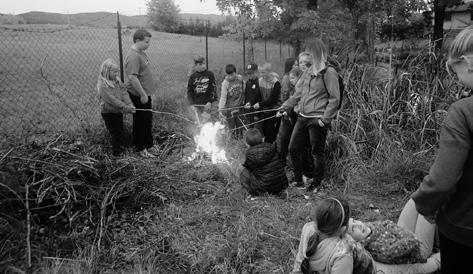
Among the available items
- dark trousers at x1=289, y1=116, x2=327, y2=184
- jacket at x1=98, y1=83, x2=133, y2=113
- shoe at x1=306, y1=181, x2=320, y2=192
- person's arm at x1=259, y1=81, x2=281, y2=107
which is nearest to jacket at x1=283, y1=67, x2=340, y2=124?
dark trousers at x1=289, y1=116, x2=327, y2=184

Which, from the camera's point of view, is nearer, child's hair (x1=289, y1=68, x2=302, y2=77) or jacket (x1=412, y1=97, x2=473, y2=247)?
jacket (x1=412, y1=97, x2=473, y2=247)

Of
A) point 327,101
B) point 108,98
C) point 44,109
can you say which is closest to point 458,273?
point 327,101

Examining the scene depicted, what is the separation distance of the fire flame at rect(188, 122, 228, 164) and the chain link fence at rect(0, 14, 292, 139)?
4.81ft

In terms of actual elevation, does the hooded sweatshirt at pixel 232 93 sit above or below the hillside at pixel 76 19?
below

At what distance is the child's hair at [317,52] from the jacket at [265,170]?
1.08m

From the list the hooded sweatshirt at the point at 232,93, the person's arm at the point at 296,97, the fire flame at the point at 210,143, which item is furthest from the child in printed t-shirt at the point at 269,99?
the person's arm at the point at 296,97

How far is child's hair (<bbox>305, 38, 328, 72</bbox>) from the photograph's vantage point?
421 centimetres

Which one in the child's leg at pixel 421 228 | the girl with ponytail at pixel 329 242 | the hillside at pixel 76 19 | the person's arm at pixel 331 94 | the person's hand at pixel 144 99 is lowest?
the child's leg at pixel 421 228

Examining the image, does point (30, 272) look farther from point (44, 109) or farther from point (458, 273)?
point (44, 109)

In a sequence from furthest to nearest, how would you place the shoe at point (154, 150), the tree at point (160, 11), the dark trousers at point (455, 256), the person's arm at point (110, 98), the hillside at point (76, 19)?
the tree at point (160, 11) → the hillside at point (76, 19) → the shoe at point (154, 150) → the person's arm at point (110, 98) → the dark trousers at point (455, 256)

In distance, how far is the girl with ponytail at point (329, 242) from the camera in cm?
237

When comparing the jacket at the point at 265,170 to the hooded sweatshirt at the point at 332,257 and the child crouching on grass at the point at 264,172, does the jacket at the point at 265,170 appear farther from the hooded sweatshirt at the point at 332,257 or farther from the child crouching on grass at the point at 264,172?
the hooded sweatshirt at the point at 332,257

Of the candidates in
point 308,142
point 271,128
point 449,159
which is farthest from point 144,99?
point 449,159

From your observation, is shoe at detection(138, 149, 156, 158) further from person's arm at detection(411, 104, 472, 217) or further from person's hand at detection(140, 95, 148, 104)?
person's arm at detection(411, 104, 472, 217)
